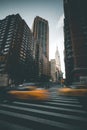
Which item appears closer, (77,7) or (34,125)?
(34,125)

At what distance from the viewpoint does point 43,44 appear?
15125 cm

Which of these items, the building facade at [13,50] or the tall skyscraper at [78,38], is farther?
the building facade at [13,50]

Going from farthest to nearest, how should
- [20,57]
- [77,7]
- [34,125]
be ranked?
[20,57], [77,7], [34,125]

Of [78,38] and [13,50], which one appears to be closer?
[78,38]

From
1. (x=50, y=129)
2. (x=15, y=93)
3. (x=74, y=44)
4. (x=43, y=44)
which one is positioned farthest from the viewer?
(x=43, y=44)

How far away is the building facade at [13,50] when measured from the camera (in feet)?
177

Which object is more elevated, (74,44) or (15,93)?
(74,44)

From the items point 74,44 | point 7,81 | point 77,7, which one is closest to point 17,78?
point 7,81

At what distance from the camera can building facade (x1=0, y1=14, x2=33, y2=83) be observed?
177 feet

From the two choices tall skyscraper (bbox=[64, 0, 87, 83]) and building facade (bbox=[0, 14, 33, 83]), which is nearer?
tall skyscraper (bbox=[64, 0, 87, 83])

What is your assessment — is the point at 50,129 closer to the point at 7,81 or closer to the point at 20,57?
the point at 7,81

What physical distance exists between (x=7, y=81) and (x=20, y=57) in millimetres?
16195

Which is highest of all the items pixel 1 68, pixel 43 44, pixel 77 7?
pixel 43 44

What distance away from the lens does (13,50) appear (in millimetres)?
58156
